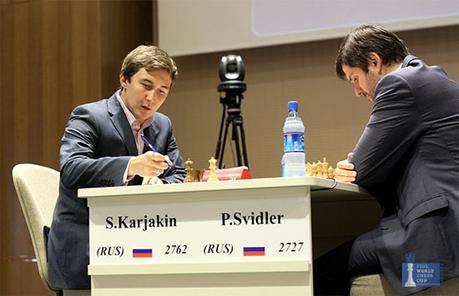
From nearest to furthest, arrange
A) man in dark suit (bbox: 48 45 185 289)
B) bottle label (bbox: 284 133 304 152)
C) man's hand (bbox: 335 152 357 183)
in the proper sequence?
bottle label (bbox: 284 133 304 152) < man's hand (bbox: 335 152 357 183) < man in dark suit (bbox: 48 45 185 289)

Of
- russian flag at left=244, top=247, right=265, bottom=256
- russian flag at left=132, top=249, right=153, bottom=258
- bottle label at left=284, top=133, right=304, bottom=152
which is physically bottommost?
russian flag at left=132, top=249, right=153, bottom=258

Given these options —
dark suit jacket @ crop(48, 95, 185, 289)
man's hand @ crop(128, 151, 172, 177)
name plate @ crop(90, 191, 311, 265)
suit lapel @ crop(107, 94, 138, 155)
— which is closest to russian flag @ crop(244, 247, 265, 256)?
name plate @ crop(90, 191, 311, 265)

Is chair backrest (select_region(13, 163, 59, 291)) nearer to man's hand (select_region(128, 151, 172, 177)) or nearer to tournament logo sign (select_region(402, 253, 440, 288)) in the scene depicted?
man's hand (select_region(128, 151, 172, 177))

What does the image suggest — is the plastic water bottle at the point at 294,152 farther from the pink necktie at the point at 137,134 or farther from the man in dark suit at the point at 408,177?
the pink necktie at the point at 137,134

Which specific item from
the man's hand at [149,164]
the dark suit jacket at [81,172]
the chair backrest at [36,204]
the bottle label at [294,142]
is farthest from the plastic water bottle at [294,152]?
the chair backrest at [36,204]

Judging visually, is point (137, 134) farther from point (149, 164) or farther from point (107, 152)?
point (149, 164)

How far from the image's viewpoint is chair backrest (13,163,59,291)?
2971 mm

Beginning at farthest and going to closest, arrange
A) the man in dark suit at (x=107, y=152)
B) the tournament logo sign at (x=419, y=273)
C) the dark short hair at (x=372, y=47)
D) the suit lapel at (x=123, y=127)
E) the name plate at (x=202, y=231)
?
the suit lapel at (x=123, y=127), the dark short hair at (x=372, y=47), the man in dark suit at (x=107, y=152), the tournament logo sign at (x=419, y=273), the name plate at (x=202, y=231)

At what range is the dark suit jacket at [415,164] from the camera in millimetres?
2365

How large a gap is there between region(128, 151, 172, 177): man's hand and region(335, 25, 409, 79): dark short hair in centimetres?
79

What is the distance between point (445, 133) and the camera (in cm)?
247

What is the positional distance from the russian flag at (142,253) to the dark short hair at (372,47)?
1020 mm

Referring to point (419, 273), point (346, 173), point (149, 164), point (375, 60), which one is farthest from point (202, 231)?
point (375, 60)

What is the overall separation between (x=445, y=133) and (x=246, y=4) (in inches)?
103
